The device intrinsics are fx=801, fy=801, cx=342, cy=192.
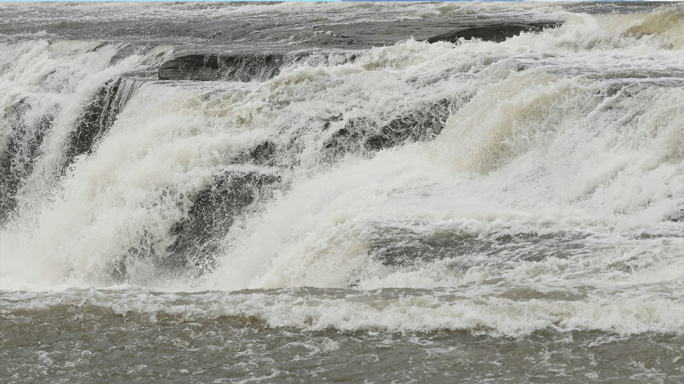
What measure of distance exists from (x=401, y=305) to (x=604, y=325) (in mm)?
1250

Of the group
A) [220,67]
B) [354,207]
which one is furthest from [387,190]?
[220,67]

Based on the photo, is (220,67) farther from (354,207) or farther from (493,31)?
(354,207)

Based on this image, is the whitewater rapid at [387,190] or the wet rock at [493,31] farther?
the wet rock at [493,31]

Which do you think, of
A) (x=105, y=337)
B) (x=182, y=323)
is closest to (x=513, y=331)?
(x=182, y=323)

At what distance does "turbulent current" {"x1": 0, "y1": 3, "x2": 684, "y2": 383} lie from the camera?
4.71 metres

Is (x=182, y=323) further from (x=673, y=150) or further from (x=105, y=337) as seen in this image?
(x=673, y=150)

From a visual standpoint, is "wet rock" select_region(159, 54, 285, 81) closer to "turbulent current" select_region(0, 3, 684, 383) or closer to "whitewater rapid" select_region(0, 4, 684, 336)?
"turbulent current" select_region(0, 3, 684, 383)

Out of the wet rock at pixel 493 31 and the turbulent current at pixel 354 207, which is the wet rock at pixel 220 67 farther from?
the wet rock at pixel 493 31

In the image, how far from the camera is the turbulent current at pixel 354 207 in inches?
186

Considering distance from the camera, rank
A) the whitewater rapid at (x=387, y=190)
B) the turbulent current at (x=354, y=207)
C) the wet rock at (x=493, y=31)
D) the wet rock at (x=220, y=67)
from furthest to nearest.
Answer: the wet rock at (x=493, y=31) < the wet rock at (x=220, y=67) < the whitewater rapid at (x=387, y=190) < the turbulent current at (x=354, y=207)

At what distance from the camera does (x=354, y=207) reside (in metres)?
7.27

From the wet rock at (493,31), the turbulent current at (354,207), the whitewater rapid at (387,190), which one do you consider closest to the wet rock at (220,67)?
the turbulent current at (354,207)

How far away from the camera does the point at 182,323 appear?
Result: 5227 millimetres

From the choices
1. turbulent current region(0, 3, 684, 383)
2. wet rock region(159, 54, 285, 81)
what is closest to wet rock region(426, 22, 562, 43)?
turbulent current region(0, 3, 684, 383)
